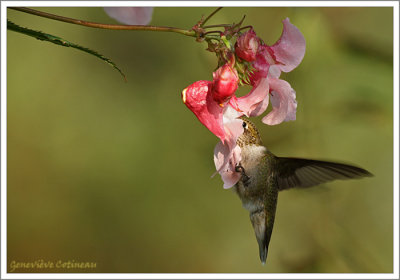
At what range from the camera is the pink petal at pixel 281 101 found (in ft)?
3.37

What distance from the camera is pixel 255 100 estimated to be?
1.02 m

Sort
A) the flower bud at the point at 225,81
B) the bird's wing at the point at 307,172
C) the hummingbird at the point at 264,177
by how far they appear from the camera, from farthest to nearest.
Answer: the hummingbird at the point at 264,177, the bird's wing at the point at 307,172, the flower bud at the point at 225,81

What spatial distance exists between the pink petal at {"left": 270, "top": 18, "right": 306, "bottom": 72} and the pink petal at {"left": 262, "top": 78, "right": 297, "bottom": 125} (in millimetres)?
43

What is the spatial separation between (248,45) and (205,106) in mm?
178

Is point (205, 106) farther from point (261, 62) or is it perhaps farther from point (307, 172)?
point (307, 172)

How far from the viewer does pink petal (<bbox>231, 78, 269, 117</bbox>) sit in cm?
101

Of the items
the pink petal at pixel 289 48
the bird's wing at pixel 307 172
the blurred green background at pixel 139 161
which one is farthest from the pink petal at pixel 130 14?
the blurred green background at pixel 139 161

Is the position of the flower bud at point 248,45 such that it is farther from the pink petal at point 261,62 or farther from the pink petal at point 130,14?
the pink petal at point 130,14

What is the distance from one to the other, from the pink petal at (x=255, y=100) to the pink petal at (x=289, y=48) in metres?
0.07

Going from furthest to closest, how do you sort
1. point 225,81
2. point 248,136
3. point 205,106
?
point 248,136 < point 205,106 < point 225,81

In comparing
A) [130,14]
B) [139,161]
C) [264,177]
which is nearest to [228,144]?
[130,14]

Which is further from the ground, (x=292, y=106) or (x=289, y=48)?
(x=289, y=48)

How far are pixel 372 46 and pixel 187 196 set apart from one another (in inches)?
55.0

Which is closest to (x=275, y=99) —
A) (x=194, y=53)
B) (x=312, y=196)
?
(x=312, y=196)
